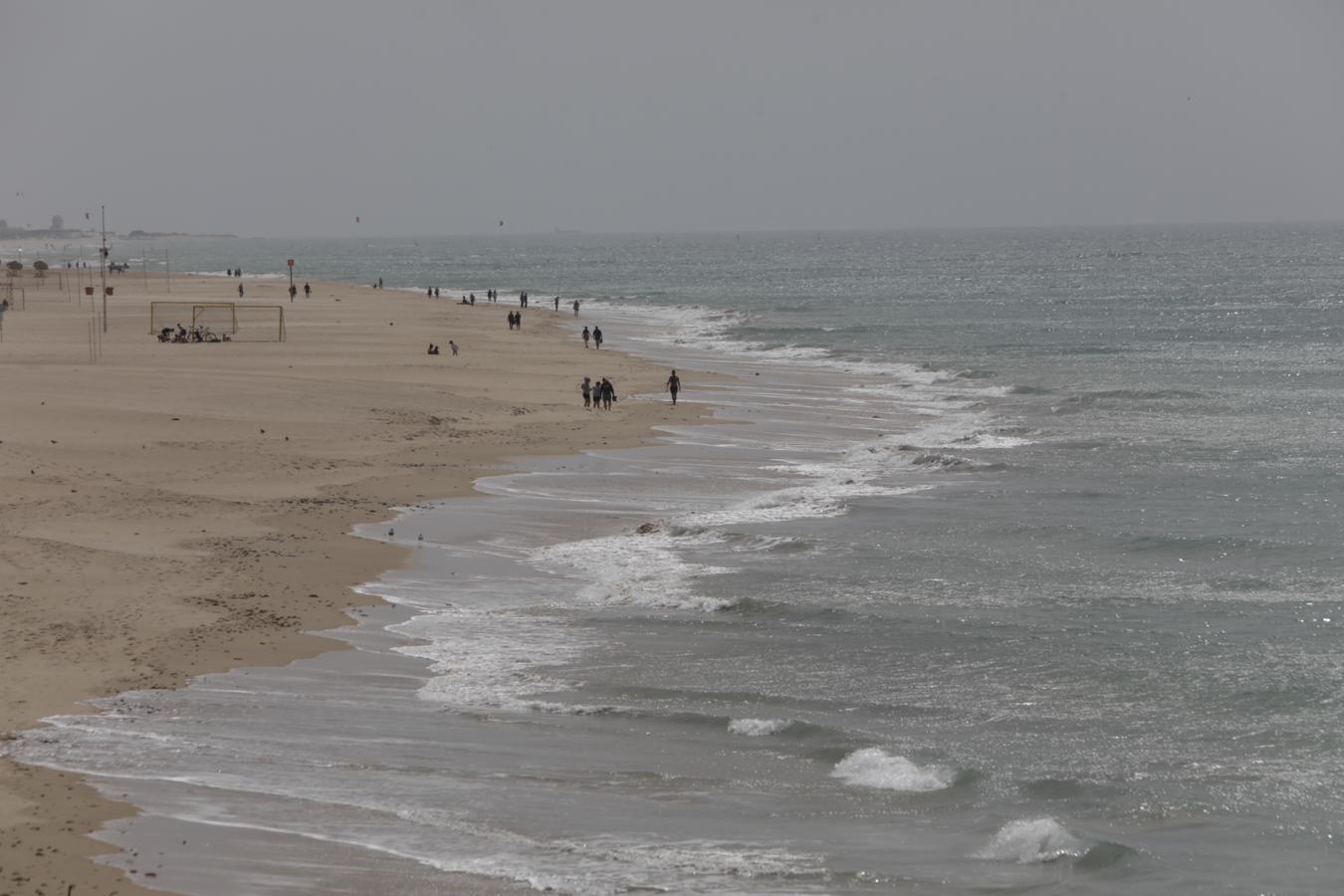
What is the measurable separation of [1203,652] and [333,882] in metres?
11.2

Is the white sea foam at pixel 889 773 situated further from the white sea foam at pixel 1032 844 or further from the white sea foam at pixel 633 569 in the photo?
the white sea foam at pixel 633 569

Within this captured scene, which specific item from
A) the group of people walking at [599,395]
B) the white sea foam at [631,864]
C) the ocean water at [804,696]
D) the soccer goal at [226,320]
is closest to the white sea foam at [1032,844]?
the ocean water at [804,696]

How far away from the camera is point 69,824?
432 inches

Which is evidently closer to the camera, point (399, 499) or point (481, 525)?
point (481, 525)

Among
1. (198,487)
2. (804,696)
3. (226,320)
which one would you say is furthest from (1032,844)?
(226,320)

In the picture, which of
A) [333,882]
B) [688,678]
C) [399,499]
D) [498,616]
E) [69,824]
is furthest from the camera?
[399,499]

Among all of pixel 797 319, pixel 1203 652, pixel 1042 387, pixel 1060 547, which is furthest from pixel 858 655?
pixel 797 319

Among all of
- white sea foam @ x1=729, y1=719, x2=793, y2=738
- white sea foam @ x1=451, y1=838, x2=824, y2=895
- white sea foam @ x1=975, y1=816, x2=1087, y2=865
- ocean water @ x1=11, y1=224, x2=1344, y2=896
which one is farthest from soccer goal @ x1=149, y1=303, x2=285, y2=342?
white sea foam @ x1=975, y1=816, x2=1087, y2=865

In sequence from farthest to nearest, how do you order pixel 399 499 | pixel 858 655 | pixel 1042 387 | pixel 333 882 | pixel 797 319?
pixel 797 319
pixel 1042 387
pixel 399 499
pixel 858 655
pixel 333 882

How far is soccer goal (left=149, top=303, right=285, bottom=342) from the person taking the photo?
59156 millimetres

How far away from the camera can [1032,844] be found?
11414 millimetres

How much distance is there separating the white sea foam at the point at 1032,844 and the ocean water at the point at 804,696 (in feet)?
0.11

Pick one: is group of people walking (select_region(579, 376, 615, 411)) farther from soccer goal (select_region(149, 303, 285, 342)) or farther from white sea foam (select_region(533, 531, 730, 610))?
soccer goal (select_region(149, 303, 285, 342))

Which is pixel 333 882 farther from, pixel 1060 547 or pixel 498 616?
pixel 1060 547
